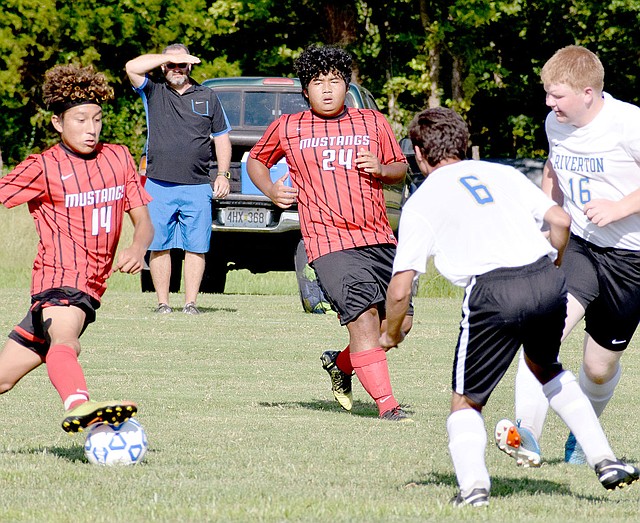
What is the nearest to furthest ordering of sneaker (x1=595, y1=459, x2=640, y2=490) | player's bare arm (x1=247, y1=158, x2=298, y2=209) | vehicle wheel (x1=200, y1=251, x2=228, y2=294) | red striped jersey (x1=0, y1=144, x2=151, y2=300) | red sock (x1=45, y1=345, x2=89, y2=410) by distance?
sneaker (x1=595, y1=459, x2=640, y2=490), red sock (x1=45, y1=345, x2=89, y2=410), red striped jersey (x1=0, y1=144, x2=151, y2=300), player's bare arm (x1=247, y1=158, x2=298, y2=209), vehicle wheel (x1=200, y1=251, x2=228, y2=294)

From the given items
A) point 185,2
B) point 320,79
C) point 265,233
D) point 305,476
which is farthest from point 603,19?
point 305,476

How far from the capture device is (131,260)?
234 inches

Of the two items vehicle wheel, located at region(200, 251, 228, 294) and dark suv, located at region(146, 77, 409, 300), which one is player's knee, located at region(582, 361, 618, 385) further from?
vehicle wheel, located at region(200, 251, 228, 294)

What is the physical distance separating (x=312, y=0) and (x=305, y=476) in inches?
1272

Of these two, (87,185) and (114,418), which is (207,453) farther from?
(87,185)

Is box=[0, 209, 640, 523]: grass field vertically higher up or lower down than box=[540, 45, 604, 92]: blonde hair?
lower down

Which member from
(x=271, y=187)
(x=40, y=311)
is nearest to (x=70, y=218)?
(x=40, y=311)

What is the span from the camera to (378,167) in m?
7.48

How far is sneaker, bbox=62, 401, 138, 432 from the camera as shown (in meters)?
5.41

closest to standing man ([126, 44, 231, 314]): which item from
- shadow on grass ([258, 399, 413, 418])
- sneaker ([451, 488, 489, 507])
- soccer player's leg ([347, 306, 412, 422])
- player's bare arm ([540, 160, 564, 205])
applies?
shadow on grass ([258, 399, 413, 418])

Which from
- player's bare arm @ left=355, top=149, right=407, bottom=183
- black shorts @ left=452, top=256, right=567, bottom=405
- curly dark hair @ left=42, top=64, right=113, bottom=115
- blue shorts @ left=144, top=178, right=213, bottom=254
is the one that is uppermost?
curly dark hair @ left=42, top=64, right=113, bottom=115

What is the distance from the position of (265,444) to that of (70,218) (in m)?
1.40

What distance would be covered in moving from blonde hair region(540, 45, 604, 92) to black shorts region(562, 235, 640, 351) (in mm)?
741

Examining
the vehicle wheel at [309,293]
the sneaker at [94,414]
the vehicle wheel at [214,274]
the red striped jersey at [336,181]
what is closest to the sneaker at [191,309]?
the vehicle wheel at [309,293]
